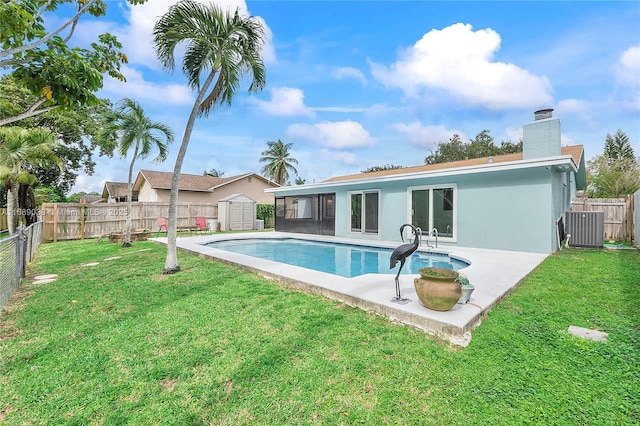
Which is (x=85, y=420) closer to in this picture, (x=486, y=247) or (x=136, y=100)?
(x=486, y=247)

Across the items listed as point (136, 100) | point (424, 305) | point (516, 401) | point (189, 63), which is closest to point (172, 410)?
point (516, 401)

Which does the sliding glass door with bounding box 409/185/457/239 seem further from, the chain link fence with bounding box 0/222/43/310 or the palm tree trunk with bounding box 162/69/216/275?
the chain link fence with bounding box 0/222/43/310

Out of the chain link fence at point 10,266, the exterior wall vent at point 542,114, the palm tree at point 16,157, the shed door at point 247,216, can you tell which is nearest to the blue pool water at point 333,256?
the chain link fence at point 10,266

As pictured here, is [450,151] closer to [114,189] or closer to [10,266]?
[114,189]

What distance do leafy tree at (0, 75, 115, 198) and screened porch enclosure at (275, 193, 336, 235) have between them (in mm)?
10081

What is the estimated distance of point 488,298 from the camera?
4160 mm

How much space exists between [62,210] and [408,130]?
1268 inches

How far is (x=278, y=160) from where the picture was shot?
3375 centimetres

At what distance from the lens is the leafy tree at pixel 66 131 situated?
15.7 meters

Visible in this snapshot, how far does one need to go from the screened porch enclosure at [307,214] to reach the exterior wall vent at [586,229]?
29.9 feet

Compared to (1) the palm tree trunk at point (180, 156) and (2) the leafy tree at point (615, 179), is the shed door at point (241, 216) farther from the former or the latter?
(2) the leafy tree at point (615, 179)

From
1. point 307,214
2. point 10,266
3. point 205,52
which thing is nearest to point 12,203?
point 10,266

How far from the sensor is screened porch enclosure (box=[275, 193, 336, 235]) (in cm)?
1462

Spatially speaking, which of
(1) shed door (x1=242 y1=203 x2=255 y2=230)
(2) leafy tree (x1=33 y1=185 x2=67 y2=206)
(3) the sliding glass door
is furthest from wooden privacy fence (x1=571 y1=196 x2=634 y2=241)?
(2) leafy tree (x1=33 y1=185 x2=67 y2=206)
